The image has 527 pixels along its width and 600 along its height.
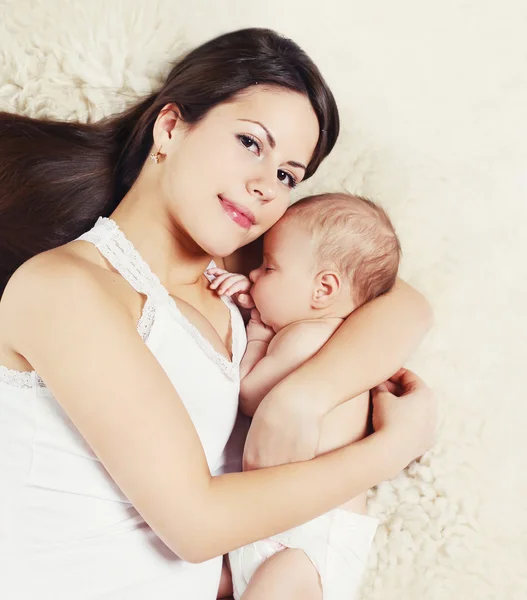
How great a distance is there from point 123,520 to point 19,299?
50 cm

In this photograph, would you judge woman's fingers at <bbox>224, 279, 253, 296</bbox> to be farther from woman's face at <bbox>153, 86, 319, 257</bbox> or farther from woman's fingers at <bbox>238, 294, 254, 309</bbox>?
woman's face at <bbox>153, 86, 319, 257</bbox>

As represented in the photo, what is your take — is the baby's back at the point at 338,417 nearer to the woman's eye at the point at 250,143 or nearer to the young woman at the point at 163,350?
the young woman at the point at 163,350

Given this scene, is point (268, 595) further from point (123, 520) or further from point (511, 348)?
point (511, 348)

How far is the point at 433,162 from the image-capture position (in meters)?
1.92

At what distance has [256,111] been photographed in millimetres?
1566

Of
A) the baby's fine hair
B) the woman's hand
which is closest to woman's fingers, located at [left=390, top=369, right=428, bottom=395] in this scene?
the woman's hand

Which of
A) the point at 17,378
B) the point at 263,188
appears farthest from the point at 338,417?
the point at 17,378

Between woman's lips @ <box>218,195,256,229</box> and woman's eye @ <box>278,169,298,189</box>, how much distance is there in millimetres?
152

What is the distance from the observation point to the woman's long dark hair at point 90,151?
1703 mm

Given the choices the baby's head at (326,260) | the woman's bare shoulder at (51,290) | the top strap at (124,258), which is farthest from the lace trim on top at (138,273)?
the baby's head at (326,260)

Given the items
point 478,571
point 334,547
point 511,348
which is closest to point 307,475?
point 334,547

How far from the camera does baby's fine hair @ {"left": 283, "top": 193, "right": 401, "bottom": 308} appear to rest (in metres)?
1.66

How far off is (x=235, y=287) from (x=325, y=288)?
0.81 ft

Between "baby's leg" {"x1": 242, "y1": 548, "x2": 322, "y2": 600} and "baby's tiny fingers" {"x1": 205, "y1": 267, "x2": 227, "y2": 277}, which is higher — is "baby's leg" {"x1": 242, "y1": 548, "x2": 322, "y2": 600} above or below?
below
